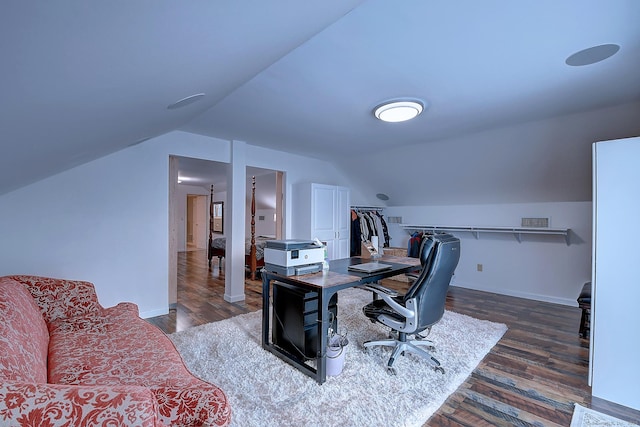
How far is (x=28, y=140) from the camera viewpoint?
1.34m

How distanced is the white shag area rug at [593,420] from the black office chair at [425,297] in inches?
32.2

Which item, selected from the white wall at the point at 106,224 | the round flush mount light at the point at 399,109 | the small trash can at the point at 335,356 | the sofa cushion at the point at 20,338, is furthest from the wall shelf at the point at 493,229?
the sofa cushion at the point at 20,338

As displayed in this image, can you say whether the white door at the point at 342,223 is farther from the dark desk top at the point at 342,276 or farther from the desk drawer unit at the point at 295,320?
the desk drawer unit at the point at 295,320

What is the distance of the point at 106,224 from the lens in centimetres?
321

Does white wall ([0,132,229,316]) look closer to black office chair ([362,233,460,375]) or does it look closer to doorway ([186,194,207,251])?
black office chair ([362,233,460,375])

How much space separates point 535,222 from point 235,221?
453cm

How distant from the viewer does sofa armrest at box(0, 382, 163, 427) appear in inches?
28.3

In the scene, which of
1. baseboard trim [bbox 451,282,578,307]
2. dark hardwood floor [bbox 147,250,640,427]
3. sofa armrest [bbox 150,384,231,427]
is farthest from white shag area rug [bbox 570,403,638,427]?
baseboard trim [bbox 451,282,578,307]

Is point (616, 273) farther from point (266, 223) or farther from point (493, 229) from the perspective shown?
point (266, 223)

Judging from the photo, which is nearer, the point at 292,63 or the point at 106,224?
the point at 292,63

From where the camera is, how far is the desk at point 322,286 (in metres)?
2.16

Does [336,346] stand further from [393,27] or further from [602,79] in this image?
[602,79]

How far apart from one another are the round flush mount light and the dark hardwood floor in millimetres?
2344

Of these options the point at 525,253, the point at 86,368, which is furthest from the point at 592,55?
the point at 86,368
